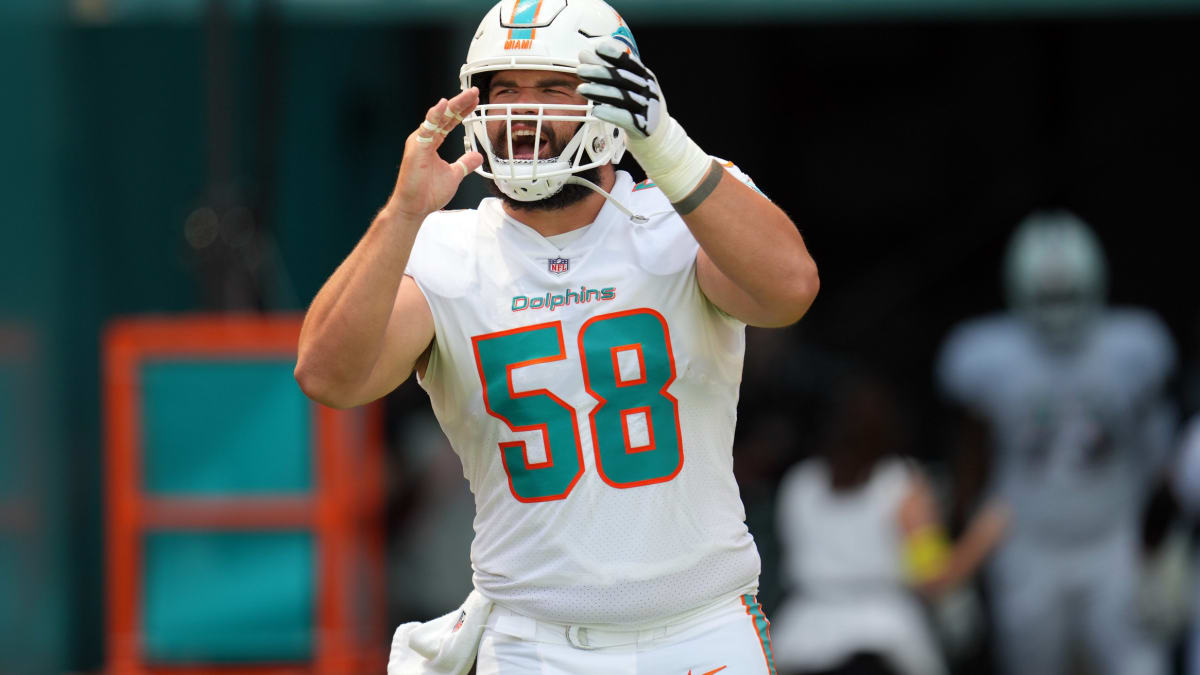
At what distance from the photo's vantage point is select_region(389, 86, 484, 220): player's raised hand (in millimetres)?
3289

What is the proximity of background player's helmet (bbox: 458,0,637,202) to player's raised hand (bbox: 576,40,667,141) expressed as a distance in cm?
17

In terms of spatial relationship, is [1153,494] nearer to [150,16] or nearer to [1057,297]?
[1057,297]

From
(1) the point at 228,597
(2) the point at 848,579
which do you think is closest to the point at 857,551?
(2) the point at 848,579

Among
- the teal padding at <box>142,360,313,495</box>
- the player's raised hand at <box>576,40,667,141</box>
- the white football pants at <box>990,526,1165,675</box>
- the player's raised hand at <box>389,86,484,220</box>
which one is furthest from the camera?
the white football pants at <box>990,526,1165,675</box>

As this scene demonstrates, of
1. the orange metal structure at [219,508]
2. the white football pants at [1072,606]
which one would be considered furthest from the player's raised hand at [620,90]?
the white football pants at [1072,606]

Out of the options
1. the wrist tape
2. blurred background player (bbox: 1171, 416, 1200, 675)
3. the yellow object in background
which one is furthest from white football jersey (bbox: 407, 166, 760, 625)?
the yellow object in background

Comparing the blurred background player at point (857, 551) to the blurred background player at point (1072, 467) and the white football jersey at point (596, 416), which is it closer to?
the blurred background player at point (1072, 467)

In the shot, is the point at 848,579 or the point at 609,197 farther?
the point at 848,579

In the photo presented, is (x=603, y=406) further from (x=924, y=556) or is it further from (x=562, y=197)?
(x=924, y=556)

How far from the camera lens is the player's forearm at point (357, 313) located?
3305mm

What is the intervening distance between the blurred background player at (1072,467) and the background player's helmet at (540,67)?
4237 mm

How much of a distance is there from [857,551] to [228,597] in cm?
224

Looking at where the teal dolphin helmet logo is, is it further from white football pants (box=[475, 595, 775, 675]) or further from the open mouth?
white football pants (box=[475, 595, 775, 675])

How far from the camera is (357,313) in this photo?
3.32 meters
